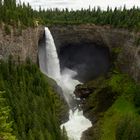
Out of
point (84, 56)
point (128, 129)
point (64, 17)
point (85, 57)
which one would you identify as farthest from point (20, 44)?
point (128, 129)

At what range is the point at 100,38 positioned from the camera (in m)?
133

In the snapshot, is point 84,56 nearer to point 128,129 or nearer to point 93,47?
point 93,47

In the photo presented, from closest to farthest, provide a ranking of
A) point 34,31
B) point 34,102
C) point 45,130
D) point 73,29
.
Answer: point 45,130
point 34,102
point 34,31
point 73,29

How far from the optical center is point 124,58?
127250 millimetres

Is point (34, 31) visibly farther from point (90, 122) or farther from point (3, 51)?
point (90, 122)

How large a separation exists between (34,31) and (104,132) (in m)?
31.8

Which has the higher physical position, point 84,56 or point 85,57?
point 84,56

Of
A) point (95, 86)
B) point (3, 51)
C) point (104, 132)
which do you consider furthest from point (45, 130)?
point (95, 86)

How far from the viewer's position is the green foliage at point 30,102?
91125 mm

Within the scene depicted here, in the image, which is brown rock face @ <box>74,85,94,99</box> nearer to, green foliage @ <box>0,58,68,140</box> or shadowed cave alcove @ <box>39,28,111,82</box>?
shadowed cave alcove @ <box>39,28,111,82</box>

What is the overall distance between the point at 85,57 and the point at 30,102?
37.4 metres

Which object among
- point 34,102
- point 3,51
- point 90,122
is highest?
point 3,51

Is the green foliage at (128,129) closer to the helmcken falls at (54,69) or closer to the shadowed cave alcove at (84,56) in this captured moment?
the helmcken falls at (54,69)

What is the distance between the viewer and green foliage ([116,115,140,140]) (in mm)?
95500
